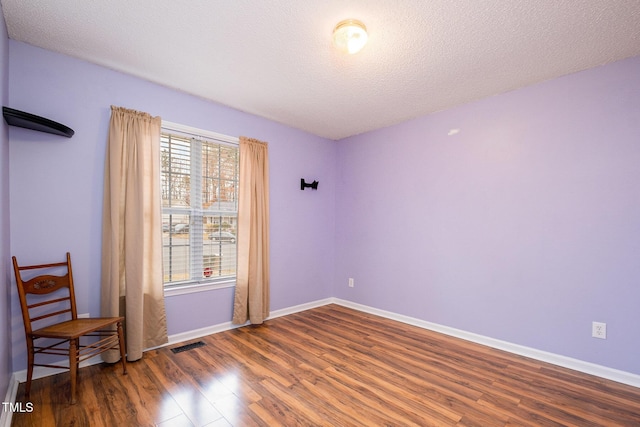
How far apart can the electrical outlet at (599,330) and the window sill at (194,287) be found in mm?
3546

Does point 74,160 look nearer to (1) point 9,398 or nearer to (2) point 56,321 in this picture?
(2) point 56,321

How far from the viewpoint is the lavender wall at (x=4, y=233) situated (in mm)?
1819

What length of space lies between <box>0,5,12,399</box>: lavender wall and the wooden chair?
92 mm

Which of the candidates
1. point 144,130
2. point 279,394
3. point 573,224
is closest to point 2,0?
point 144,130

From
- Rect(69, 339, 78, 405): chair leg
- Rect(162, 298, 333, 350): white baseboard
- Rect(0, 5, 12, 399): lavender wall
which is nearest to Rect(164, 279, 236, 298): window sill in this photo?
Rect(162, 298, 333, 350): white baseboard

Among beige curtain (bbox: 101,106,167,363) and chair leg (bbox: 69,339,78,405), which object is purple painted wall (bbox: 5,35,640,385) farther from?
chair leg (bbox: 69,339,78,405)

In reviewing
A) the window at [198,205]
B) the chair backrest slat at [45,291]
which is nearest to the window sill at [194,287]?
the window at [198,205]

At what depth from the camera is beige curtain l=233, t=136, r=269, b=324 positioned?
3.44 meters

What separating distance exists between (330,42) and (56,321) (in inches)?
123

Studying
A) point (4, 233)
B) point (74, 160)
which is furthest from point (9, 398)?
point (74, 160)

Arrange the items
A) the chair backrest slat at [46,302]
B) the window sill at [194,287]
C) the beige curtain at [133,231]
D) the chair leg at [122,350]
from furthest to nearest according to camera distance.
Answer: the window sill at [194,287], the beige curtain at [133,231], the chair leg at [122,350], the chair backrest slat at [46,302]

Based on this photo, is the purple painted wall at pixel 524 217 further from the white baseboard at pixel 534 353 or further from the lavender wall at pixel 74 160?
the lavender wall at pixel 74 160

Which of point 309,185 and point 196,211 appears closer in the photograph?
point 196,211

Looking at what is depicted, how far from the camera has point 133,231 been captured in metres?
2.59
